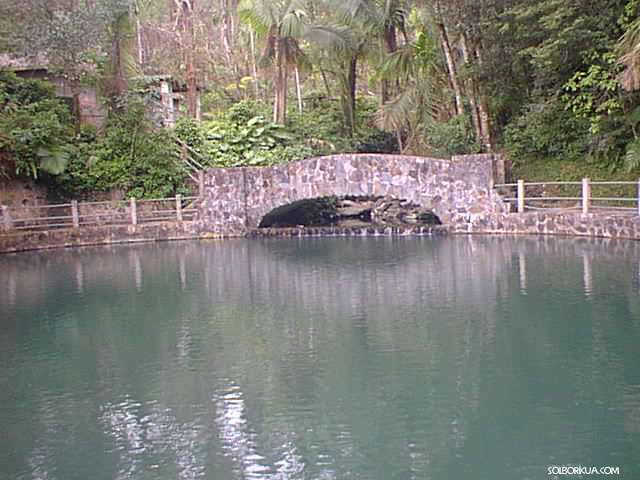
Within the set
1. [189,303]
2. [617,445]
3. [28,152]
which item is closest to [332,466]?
[617,445]

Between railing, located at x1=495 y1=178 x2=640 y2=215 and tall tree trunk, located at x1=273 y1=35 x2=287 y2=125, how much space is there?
23.9 feet

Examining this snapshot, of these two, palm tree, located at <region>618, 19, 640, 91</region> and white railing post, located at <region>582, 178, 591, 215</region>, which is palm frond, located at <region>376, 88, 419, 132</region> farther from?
palm tree, located at <region>618, 19, 640, 91</region>

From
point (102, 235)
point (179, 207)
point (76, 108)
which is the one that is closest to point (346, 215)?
point (179, 207)

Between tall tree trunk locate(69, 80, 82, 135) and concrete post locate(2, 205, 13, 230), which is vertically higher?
tall tree trunk locate(69, 80, 82, 135)

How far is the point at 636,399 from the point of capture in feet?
19.7

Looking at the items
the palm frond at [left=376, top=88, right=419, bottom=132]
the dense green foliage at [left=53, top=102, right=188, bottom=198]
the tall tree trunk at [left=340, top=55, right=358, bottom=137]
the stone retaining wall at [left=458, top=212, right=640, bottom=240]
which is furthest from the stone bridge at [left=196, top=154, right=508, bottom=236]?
the tall tree trunk at [left=340, top=55, right=358, bottom=137]

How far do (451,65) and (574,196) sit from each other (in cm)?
435

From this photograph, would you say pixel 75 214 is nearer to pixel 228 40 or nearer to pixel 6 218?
pixel 6 218

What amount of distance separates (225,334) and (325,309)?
63.0 inches

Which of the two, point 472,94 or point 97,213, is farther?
point 472,94

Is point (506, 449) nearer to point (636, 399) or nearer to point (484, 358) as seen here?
point (636, 399)

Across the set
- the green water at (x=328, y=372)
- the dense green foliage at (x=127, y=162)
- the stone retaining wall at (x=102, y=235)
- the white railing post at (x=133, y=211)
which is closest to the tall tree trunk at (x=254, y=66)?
the dense green foliage at (x=127, y=162)

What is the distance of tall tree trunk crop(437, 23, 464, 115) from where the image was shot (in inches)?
739

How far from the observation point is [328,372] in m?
7.10
